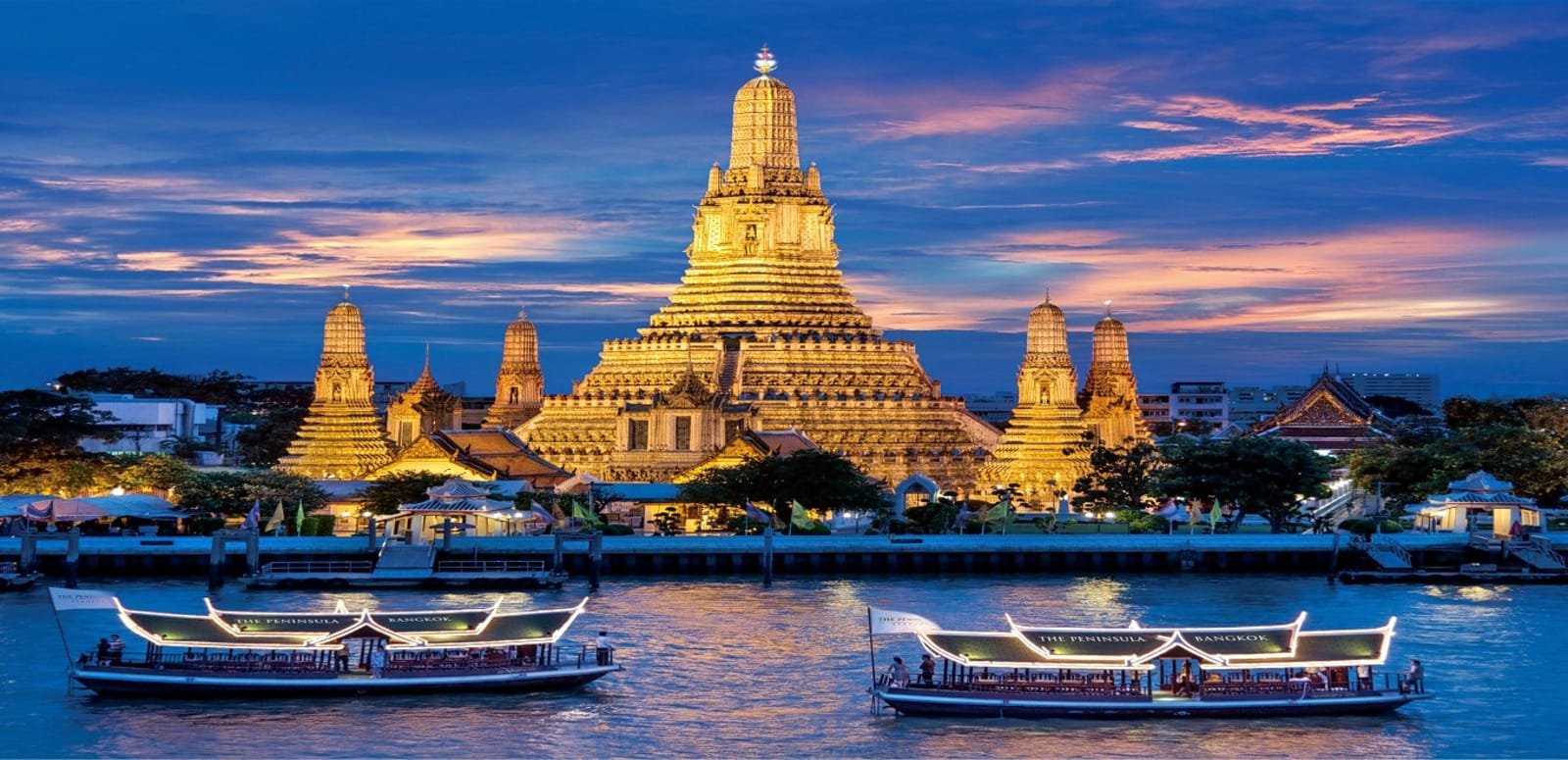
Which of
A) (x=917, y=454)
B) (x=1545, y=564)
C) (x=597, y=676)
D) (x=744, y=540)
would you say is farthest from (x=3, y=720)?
(x=917, y=454)

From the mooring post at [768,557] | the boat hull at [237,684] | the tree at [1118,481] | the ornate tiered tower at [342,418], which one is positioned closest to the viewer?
the boat hull at [237,684]

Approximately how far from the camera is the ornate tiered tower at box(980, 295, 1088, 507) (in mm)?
94062

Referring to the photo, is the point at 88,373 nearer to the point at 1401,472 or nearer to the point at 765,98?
the point at 765,98

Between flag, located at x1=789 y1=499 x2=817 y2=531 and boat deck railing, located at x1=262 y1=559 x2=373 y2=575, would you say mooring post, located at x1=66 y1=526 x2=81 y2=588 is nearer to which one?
boat deck railing, located at x1=262 y1=559 x2=373 y2=575

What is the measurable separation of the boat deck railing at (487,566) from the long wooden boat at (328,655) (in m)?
19.5

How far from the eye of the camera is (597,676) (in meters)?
50.9

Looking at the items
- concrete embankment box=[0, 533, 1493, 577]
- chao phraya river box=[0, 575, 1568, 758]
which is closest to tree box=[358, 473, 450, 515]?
concrete embankment box=[0, 533, 1493, 577]

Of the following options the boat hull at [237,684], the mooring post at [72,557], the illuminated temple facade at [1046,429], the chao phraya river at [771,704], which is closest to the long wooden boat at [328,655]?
the boat hull at [237,684]

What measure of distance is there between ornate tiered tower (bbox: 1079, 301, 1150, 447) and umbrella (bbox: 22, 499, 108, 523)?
40.4 meters

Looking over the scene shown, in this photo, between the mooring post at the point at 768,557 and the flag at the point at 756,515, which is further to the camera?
the flag at the point at 756,515

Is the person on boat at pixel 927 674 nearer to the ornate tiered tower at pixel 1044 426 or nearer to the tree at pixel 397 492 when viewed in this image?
the tree at pixel 397 492

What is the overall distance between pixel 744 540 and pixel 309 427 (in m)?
29.6

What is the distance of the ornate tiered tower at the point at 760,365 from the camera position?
92.7m

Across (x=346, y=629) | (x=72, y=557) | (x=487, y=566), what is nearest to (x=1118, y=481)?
(x=487, y=566)
